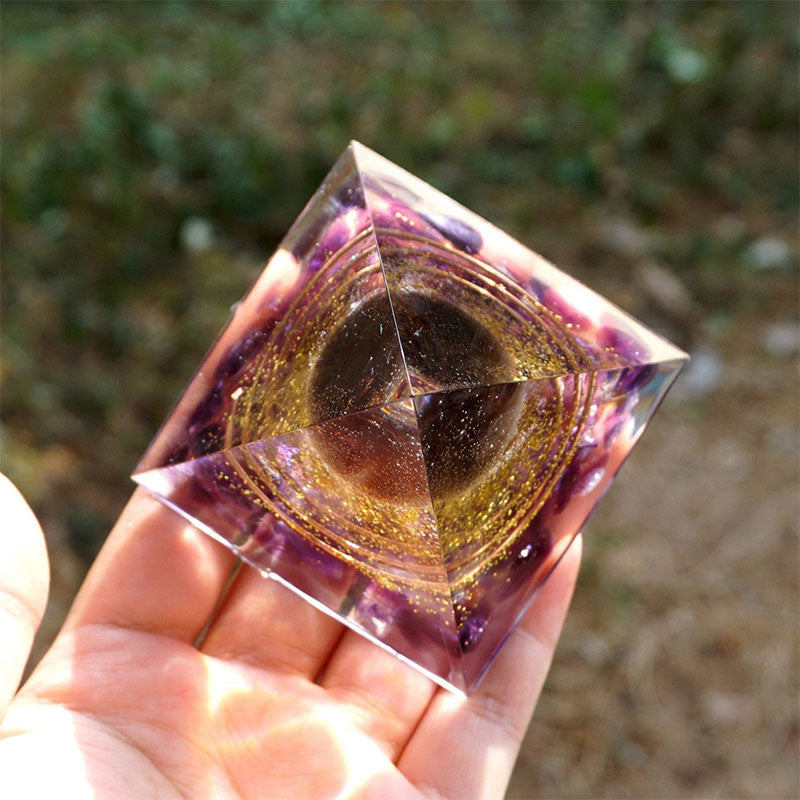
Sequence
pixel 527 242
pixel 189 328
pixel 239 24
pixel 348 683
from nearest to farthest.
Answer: pixel 348 683, pixel 189 328, pixel 527 242, pixel 239 24


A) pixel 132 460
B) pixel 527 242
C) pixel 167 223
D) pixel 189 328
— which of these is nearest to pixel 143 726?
pixel 132 460

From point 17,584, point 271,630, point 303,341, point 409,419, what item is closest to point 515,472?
point 409,419

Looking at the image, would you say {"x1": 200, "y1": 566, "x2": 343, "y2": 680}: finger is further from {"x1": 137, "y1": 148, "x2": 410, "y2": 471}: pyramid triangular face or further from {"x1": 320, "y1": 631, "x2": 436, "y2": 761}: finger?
{"x1": 137, "y1": 148, "x2": 410, "y2": 471}: pyramid triangular face

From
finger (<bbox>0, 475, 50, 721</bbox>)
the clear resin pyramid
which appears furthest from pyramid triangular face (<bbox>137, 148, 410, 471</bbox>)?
finger (<bbox>0, 475, 50, 721</bbox>)

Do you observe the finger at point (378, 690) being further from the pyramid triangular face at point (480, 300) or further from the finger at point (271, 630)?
the pyramid triangular face at point (480, 300)

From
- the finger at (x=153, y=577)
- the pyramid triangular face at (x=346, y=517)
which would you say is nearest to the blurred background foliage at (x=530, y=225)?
the finger at (x=153, y=577)

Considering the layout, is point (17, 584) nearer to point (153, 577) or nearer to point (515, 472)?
point (153, 577)

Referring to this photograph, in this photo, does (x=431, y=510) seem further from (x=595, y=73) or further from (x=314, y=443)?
(x=595, y=73)
